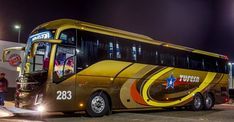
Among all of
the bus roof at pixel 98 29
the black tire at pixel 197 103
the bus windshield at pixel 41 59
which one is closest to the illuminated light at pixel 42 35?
the bus roof at pixel 98 29

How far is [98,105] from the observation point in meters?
15.1

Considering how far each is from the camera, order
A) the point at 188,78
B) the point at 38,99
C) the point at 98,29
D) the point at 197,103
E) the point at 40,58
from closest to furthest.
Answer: the point at 38,99 < the point at 40,58 < the point at 98,29 < the point at 188,78 < the point at 197,103

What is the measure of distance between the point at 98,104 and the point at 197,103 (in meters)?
8.68

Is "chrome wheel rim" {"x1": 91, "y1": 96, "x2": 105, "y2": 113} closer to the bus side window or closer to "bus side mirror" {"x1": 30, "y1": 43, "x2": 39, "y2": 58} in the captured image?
the bus side window

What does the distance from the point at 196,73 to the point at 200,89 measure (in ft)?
3.54

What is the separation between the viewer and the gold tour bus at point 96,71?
535 inches

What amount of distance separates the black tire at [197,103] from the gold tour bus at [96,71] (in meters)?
0.85

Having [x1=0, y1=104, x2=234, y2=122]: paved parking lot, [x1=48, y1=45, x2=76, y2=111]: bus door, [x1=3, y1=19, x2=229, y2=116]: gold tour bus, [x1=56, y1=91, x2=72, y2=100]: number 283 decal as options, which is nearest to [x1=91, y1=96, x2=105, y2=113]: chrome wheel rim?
[x1=3, y1=19, x2=229, y2=116]: gold tour bus

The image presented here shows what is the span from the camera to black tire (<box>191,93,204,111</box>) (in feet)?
70.8

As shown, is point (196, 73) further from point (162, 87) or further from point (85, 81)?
point (85, 81)

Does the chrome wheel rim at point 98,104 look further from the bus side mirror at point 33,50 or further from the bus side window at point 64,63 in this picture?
the bus side mirror at point 33,50

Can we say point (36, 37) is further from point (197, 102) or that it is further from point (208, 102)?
point (208, 102)

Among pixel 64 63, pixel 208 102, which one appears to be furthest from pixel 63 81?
pixel 208 102

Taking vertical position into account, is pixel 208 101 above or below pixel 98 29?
below
